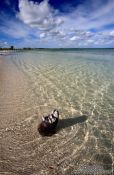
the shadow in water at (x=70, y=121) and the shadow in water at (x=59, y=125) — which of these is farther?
the shadow in water at (x=70, y=121)

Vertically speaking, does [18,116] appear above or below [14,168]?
above

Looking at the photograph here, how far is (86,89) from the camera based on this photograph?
1009 centimetres

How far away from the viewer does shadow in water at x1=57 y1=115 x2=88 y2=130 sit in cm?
569

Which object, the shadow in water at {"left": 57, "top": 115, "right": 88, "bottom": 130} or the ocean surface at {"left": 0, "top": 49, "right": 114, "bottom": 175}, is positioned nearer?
the ocean surface at {"left": 0, "top": 49, "right": 114, "bottom": 175}

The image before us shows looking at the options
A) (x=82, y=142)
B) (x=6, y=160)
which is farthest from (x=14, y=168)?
(x=82, y=142)

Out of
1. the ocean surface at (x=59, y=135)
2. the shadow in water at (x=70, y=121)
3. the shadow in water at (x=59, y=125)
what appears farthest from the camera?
the shadow in water at (x=70, y=121)

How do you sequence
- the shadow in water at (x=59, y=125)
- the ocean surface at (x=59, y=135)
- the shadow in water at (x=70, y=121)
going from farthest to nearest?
the shadow in water at (x=70, y=121) → the shadow in water at (x=59, y=125) → the ocean surface at (x=59, y=135)

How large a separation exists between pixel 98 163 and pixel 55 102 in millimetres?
4156

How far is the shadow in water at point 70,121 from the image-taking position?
5.69 meters

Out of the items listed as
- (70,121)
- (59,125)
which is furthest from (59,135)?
(70,121)

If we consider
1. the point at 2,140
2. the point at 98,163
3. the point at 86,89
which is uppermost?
the point at 86,89

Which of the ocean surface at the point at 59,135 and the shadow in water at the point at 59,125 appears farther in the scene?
the shadow in water at the point at 59,125

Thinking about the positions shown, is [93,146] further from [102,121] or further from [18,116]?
[18,116]

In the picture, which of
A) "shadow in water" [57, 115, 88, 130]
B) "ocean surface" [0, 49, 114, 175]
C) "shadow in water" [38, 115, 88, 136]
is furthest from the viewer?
"shadow in water" [57, 115, 88, 130]
